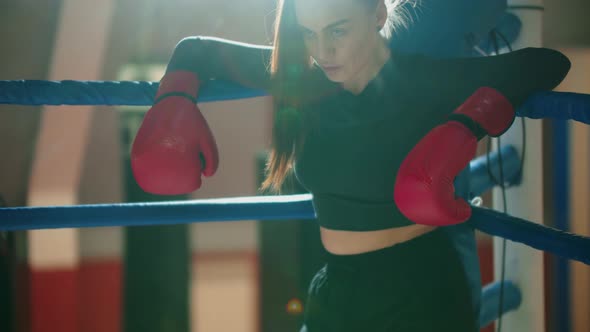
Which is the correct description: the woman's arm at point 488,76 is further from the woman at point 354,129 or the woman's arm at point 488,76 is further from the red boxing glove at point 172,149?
the red boxing glove at point 172,149

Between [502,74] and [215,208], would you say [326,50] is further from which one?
[215,208]

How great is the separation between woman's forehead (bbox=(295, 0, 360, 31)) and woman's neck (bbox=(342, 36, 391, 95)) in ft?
0.23

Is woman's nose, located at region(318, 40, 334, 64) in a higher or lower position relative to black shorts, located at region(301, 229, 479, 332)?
higher

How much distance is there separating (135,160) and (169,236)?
1.64 metres

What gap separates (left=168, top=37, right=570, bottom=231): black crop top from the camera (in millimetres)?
524

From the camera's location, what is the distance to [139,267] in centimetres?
211

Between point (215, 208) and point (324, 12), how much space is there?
1.18ft

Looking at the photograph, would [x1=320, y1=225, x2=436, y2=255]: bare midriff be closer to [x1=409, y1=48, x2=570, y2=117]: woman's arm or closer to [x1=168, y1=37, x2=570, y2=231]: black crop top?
[x1=168, y1=37, x2=570, y2=231]: black crop top

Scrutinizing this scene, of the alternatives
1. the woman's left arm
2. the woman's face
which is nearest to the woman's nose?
the woman's face

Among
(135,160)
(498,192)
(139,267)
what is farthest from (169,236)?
(135,160)

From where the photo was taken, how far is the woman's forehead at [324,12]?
19.9 inches

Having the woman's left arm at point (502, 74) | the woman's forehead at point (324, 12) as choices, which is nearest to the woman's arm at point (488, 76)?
the woman's left arm at point (502, 74)

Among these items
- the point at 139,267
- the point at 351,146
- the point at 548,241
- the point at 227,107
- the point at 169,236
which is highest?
the point at 227,107

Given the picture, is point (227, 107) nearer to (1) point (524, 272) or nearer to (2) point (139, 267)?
(2) point (139, 267)
